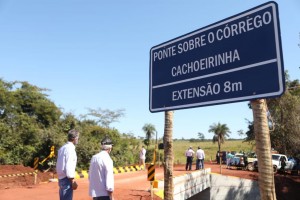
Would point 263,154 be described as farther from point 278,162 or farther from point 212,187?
point 278,162

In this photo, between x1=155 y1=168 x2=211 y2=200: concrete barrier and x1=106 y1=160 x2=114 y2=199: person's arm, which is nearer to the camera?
x1=106 y1=160 x2=114 y2=199: person's arm

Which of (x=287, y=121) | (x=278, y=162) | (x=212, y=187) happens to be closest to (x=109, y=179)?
(x=212, y=187)

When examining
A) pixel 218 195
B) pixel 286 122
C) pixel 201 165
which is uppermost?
pixel 286 122

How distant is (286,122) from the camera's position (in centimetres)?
3384

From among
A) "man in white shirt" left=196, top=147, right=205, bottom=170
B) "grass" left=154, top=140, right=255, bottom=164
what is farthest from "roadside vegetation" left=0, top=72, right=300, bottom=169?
"grass" left=154, top=140, right=255, bottom=164

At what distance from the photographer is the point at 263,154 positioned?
386 cm

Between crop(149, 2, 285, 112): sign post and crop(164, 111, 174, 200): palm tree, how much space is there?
1.16 metres

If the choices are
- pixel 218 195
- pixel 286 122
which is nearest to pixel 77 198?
pixel 218 195

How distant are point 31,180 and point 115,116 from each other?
24.5 meters

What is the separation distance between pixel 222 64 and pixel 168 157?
2388mm

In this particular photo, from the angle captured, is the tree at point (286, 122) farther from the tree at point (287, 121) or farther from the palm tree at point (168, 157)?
the palm tree at point (168, 157)

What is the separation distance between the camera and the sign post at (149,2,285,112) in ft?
10.6

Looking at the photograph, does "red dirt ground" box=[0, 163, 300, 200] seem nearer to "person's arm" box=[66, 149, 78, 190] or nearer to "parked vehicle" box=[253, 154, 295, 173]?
"parked vehicle" box=[253, 154, 295, 173]

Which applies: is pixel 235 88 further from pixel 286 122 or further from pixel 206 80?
pixel 286 122
